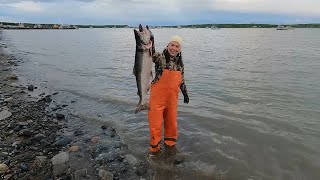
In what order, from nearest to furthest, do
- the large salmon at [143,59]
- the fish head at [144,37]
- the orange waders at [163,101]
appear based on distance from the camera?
the fish head at [144,37]
the large salmon at [143,59]
the orange waders at [163,101]

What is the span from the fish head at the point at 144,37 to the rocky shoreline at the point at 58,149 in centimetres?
306

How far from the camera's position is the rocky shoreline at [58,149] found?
7.85m

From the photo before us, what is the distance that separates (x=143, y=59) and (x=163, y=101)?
1686mm

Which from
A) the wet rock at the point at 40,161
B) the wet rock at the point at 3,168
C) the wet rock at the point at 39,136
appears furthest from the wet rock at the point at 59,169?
the wet rock at the point at 39,136

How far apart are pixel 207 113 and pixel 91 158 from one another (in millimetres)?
6125

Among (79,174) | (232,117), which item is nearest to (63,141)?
(79,174)

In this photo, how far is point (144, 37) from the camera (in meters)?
6.67

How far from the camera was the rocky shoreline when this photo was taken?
785cm

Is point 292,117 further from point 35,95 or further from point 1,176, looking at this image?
point 35,95

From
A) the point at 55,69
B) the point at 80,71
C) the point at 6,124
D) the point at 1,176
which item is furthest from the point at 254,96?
the point at 55,69

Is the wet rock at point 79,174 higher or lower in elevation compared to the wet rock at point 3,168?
lower

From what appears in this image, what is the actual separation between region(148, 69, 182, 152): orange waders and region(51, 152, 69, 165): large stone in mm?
2229

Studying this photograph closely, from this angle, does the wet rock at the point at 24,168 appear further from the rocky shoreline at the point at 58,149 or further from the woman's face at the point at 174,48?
the woman's face at the point at 174,48

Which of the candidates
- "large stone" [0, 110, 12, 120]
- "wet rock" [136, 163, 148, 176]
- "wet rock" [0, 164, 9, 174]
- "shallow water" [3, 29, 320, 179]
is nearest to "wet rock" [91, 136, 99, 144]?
"shallow water" [3, 29, 320, 179]
